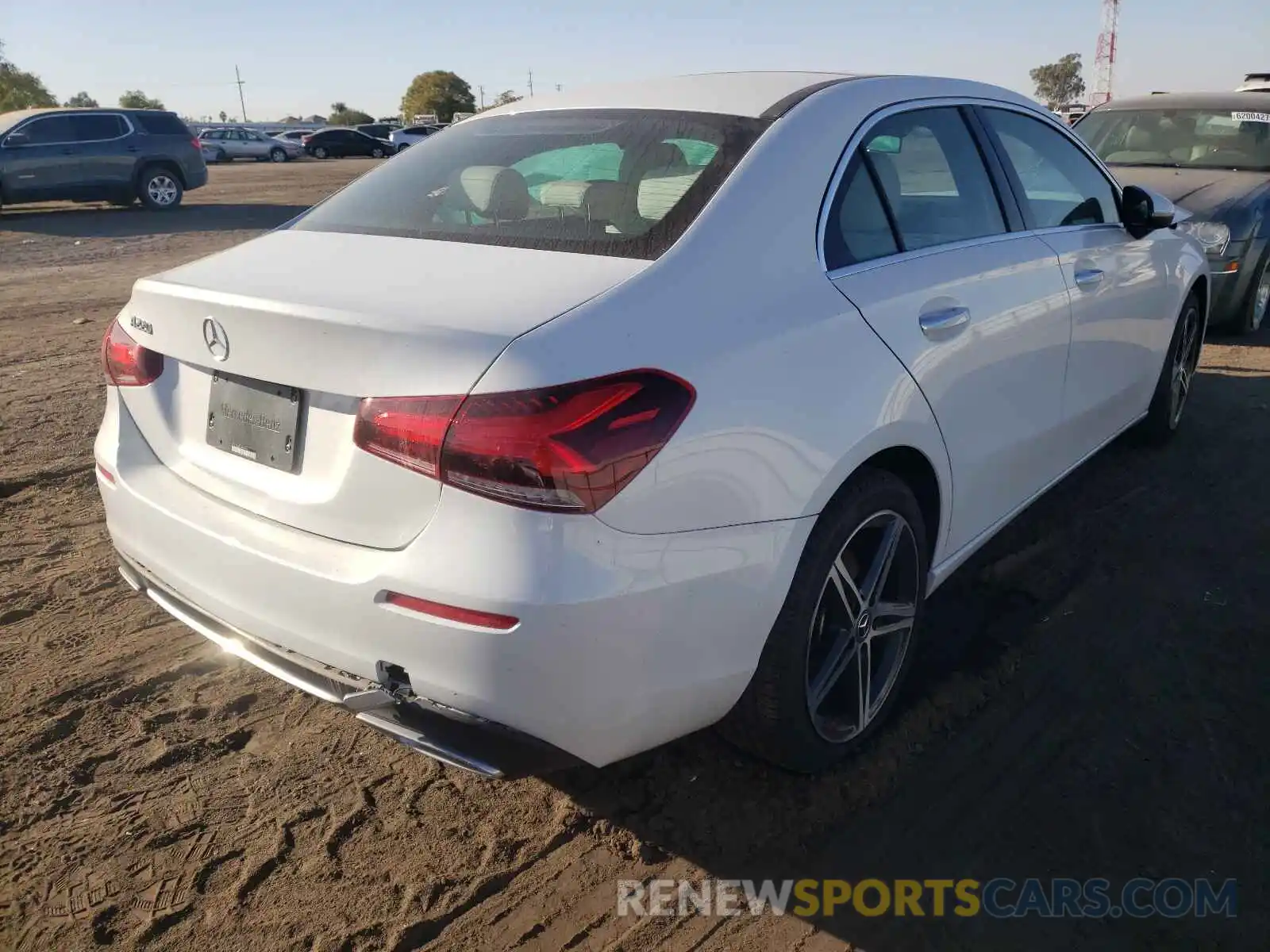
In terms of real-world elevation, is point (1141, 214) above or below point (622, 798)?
above

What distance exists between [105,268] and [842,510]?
1155 cm

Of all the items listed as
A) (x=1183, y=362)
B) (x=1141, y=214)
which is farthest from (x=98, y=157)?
(x=1141, y=214)

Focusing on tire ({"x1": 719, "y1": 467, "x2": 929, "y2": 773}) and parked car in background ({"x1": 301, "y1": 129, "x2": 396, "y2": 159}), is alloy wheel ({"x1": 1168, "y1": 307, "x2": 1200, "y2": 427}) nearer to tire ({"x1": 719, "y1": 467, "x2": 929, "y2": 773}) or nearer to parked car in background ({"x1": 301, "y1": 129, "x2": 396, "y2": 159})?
tire ({"x1": 719, "y1": 467, "x2": 929, "y2": 773})

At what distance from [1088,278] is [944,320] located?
1220 millimetres

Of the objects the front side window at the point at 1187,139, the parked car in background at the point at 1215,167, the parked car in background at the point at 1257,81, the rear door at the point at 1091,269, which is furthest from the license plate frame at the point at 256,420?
the parked car in background at the point at 1257,81

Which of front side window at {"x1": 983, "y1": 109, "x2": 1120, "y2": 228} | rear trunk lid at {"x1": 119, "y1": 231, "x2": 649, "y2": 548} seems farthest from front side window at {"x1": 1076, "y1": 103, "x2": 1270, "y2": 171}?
rear trunk lid at {"x1": 119, "y1": 231, "x2": 649, "y2": 548}

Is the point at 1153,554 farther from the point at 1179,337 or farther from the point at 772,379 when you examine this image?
the point at 772,379

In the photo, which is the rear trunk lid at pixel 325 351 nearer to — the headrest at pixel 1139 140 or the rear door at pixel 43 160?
the headrest at pixel 1139 140

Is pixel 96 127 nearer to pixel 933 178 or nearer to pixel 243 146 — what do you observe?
pixel 933 178

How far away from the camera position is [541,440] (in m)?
1.83

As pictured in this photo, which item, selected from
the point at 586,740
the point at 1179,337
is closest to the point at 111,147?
the point at 1179,337

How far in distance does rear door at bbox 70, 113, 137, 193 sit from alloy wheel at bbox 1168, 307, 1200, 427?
17.3m

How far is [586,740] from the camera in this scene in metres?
1.99

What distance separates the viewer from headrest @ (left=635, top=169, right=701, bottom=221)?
2346 mm
